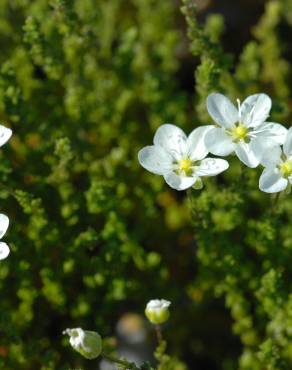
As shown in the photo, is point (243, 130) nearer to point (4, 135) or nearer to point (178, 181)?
point (178, 181)

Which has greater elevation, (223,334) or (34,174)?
(34,174)

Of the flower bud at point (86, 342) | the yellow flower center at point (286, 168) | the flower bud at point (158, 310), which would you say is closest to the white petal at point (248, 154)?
the yellow flower center at point (286, 168)

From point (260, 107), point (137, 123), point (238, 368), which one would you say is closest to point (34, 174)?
point (137, 123)

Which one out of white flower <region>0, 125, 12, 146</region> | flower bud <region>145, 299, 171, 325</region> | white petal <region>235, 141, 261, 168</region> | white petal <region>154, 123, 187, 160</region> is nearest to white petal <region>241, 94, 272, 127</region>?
→ white petal <region>235, 141, 261, 168</region>

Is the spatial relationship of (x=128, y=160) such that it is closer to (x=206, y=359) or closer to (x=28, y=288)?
(x=28, y=288)

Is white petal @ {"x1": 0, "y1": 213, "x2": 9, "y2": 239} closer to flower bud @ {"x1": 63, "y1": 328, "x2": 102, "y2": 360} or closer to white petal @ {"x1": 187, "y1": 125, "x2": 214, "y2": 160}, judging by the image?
flower bud @ {"x1": 63, "y1": 328, "x2": 102, "y2": 360}
